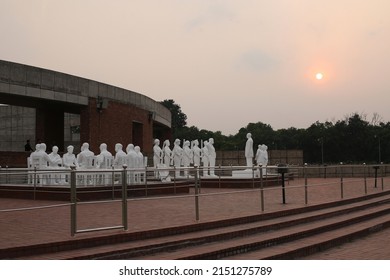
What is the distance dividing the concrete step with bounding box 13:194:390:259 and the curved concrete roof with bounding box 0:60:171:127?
55.0 ft

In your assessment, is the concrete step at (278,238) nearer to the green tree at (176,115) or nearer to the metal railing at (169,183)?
the metal railing at (169,183)

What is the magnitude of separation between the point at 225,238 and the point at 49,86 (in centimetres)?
1894

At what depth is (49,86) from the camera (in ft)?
80.9

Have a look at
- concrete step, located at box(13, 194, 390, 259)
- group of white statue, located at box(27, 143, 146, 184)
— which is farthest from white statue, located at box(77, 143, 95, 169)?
concrete step, located at box(13, 194, 390, 259)

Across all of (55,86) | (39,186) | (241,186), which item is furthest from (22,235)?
(55,86)

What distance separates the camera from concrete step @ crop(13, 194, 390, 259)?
6789mm

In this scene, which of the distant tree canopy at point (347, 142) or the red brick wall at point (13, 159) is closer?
the red brick wall at point (13, 159)

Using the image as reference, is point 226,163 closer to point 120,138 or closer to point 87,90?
point 120,138

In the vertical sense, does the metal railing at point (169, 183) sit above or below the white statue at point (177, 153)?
below

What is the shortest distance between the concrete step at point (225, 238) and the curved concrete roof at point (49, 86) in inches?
661

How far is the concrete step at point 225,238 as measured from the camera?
679 centimetres

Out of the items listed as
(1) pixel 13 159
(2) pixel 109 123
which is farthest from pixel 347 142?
(1) pixel 13 159

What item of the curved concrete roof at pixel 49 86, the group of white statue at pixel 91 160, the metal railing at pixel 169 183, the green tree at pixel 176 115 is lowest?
the metal railing at pixel 169 183

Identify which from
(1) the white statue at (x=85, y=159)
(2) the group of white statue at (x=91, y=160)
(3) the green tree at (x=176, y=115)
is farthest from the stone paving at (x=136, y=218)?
(3) the green tree at (x=176, y=115)
